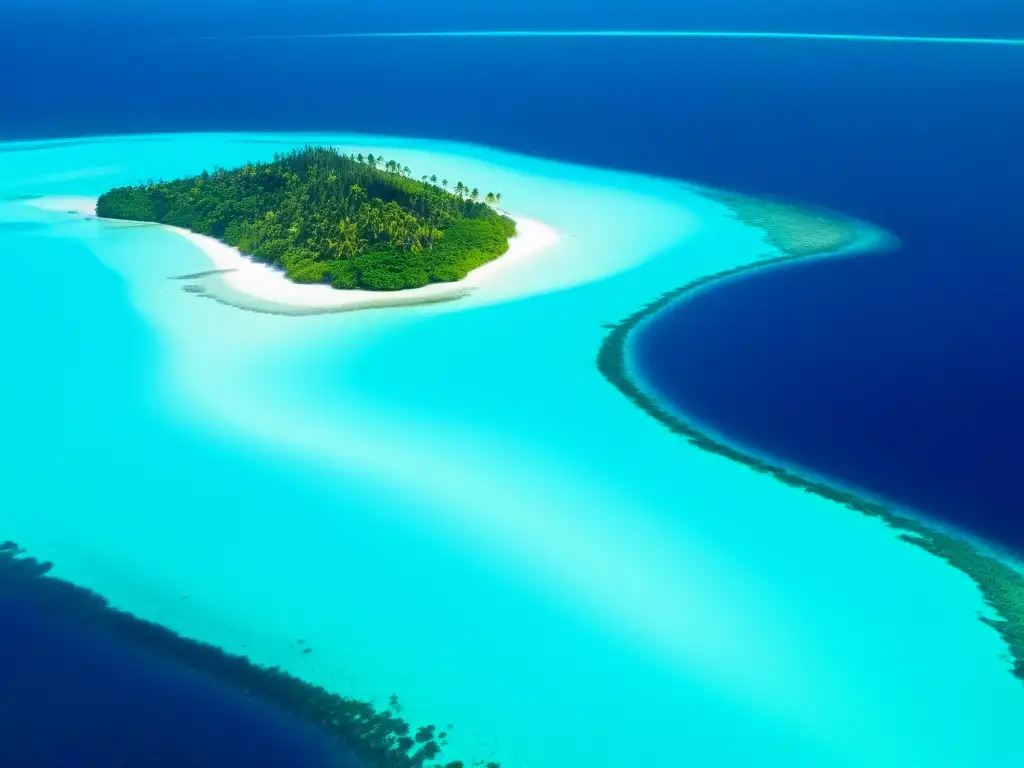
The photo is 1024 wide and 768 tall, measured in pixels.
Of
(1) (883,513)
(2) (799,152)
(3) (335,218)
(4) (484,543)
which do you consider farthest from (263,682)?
(2) (799,152)

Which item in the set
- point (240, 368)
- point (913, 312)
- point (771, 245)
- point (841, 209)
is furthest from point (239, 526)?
point (841, 209)

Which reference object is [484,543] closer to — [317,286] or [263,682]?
[263,682]

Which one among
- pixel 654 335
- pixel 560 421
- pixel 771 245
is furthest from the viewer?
pixel 771 245

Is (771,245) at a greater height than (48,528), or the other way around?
(771,245)

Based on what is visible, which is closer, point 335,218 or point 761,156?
point 335,218

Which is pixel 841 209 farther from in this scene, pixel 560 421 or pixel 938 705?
pixel 938 705
